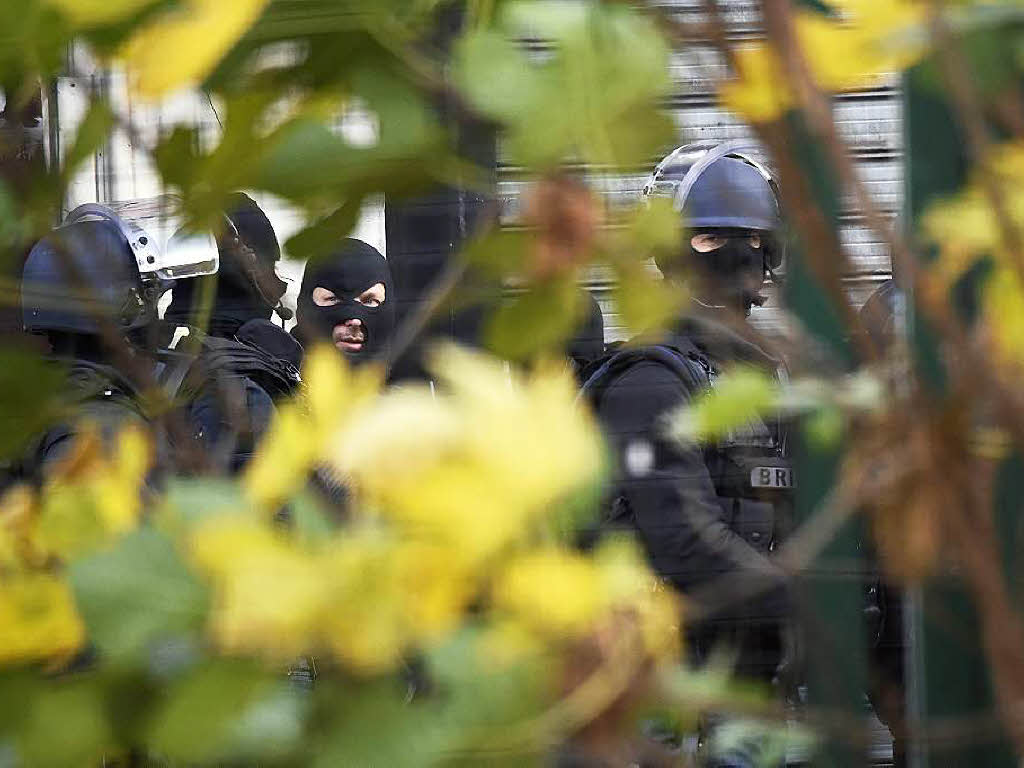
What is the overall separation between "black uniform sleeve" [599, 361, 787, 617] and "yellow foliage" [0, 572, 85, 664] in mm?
791

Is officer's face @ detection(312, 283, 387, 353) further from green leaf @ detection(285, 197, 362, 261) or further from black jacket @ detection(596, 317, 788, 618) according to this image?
green leaf @ detection(285, 197, 362, 261)

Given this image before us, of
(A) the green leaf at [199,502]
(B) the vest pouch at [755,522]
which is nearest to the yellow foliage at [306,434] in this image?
(A) the green leaf at [199,502]

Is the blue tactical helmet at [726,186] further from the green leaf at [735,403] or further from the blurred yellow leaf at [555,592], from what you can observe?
the blurred yellow leaf at [555,592]

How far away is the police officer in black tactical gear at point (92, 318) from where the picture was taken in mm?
450

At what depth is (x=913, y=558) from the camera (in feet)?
1.08

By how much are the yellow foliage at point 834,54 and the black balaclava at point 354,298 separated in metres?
0.21

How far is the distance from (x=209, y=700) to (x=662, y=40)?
0.18 meters

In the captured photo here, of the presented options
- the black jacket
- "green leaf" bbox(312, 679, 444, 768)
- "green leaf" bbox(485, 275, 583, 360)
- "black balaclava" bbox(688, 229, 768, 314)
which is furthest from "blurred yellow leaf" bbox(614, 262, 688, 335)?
the black jacket

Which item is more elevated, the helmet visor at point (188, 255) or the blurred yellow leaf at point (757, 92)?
the blurred yellow leaf at point (757, 92)

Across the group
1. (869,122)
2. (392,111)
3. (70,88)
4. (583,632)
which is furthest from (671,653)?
(869,122)

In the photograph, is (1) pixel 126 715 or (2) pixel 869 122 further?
(2) pixel 869 122

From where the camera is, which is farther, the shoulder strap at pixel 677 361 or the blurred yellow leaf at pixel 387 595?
the shoulder strap at pixel 677 361

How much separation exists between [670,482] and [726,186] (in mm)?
475

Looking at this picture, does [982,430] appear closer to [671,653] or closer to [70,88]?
[671,653]
